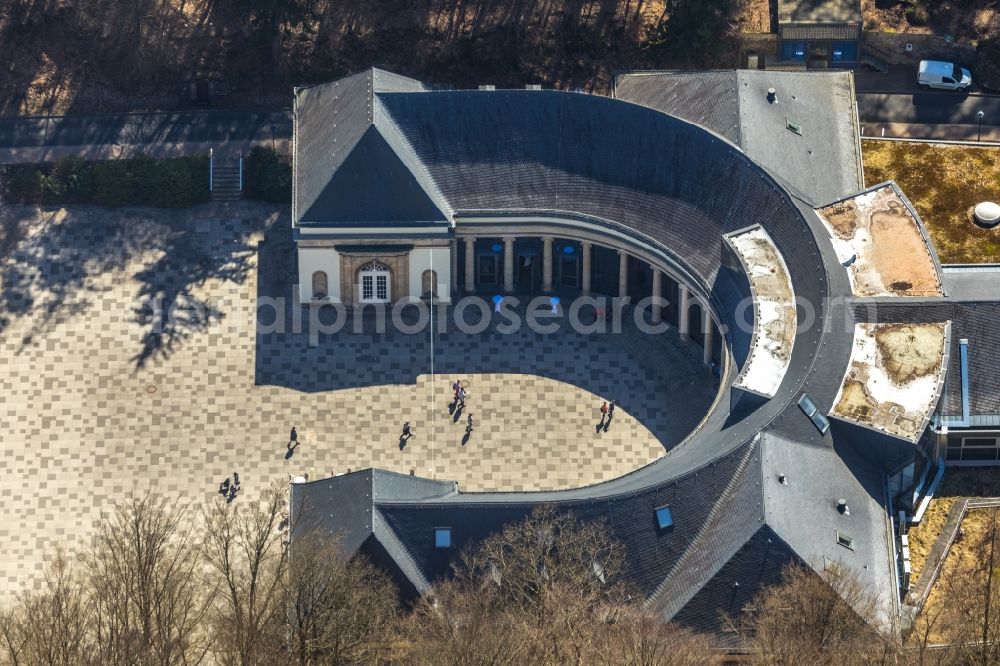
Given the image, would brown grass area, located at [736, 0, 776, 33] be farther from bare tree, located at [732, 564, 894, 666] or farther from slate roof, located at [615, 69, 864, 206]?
bare tree, located at [732, 564, 894, 666]

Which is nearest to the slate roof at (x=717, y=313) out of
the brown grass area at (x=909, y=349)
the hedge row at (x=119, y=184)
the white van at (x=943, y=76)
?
the brown grass area at (x=909, y=349)

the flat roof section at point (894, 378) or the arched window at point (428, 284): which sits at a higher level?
the arched window at point (428, 284)

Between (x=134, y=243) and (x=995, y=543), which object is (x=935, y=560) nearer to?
(x=995, y=543)

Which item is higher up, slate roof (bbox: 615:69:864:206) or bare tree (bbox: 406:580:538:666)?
slate roof (bbox: 615:69:864:206)

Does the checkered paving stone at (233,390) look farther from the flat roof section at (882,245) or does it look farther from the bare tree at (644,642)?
the bare tree at (644,642)

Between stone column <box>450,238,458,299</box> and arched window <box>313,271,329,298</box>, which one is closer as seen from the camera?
arched window <box>313,271,329,298</box>

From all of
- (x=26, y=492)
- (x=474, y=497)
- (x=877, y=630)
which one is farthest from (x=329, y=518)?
(x=877, y=630)

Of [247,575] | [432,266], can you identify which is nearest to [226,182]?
[432,266]

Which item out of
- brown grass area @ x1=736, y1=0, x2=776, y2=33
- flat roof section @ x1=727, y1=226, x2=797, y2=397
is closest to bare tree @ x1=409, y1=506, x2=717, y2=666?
flat roof section @ x1=727, y1=226, x2=797, y2=397
